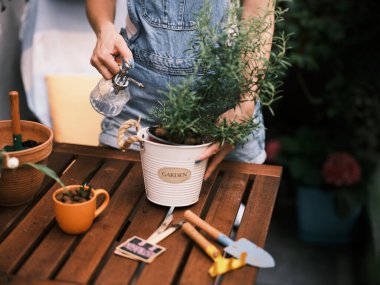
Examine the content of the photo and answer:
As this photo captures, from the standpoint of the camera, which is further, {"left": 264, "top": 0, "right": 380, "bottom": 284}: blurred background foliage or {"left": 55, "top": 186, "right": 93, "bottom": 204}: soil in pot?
{"left": 264, "top": 0, "right": 380, "bottom": 284}: blurred background foliage

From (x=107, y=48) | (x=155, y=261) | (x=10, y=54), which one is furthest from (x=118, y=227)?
(x=10, y=54)

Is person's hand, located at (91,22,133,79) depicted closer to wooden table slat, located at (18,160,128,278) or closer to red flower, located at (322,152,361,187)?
wooden table slat, located at (18,160,128,278)

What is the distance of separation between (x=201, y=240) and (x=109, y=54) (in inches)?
23.3

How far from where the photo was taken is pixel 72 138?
267cm

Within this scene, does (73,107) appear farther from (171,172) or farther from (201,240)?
(201,240)

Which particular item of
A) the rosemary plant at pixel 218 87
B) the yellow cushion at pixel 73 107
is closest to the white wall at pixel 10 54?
the yellow cushion at pixel 73 107

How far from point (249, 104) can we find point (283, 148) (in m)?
1.63

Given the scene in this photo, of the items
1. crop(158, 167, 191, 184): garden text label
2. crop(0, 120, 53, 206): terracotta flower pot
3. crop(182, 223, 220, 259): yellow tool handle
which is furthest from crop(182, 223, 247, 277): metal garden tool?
crop(0, 120, 53, 206): terracotta flower pot

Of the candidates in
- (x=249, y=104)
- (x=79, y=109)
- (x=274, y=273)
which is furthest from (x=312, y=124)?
(x=249, y=104)

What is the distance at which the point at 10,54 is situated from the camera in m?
2.83

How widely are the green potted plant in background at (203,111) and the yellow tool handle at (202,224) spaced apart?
0.31ft

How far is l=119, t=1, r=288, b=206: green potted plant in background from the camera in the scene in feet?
5.04

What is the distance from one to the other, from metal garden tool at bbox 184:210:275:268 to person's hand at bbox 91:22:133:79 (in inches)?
18.6

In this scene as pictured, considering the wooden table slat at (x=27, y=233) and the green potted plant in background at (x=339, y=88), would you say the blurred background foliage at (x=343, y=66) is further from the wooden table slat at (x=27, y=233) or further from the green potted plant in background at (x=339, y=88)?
the wooden table slat at (x=27, y=233)
